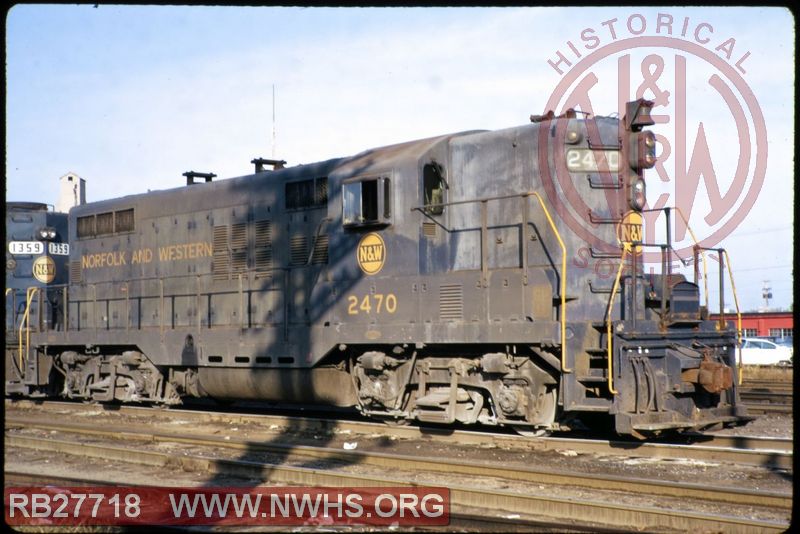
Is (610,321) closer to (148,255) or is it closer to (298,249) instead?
(298,249)

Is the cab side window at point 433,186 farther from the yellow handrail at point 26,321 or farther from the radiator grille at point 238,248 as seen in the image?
the yellow handrail at point 26,321

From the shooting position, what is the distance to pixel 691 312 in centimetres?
1093

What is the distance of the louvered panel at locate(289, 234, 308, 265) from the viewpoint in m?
13.4

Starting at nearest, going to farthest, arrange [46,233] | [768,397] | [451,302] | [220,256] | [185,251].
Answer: [451,302] < [220,256] < [185,251] < [768,397] < [46,233]

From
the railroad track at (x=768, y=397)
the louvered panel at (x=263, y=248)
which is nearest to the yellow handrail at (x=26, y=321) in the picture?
the louvered panel at (x=263, y=248)

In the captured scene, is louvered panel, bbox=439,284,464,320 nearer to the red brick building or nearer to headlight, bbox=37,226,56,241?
headlight, bbox=37,226,56,241

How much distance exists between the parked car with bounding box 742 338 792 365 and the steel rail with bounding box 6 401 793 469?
21080mm

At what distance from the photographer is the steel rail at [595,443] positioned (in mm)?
9555

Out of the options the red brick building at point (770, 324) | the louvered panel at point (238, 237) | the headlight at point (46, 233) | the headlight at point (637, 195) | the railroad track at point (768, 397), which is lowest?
the railroad track at point (768, 397)

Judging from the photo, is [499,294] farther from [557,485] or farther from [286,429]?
[286,429]

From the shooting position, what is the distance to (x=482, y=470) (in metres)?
9.02

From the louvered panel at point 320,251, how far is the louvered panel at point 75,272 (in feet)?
22.5

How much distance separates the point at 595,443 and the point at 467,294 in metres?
2.44

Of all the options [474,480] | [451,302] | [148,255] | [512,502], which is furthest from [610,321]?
[148,255]
